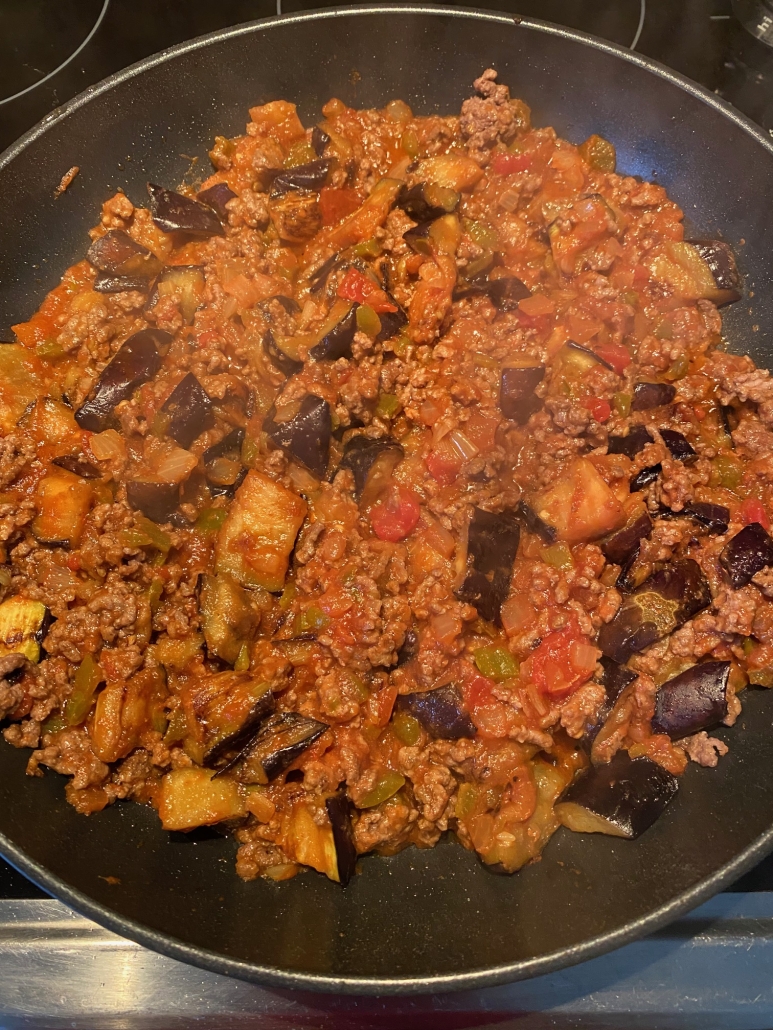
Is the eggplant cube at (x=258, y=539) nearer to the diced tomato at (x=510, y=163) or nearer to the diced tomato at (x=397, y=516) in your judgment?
the diced tomato at (x=397, y=516)

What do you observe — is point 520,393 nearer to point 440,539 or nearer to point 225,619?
point 440,539

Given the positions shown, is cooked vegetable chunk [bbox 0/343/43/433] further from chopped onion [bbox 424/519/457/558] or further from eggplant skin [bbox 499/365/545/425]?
eggplant skin [bbox 499/365/545/425]

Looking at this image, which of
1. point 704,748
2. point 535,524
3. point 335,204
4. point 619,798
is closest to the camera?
point 619,798

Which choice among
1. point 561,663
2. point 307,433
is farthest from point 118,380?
point 561,663

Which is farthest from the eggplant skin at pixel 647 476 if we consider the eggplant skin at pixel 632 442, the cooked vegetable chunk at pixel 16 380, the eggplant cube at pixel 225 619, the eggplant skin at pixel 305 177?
the cooked vegetable chunk at pixel 16 380

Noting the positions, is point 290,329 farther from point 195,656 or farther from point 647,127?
point 647,127

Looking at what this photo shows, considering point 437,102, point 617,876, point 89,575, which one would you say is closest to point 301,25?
point 437,102
